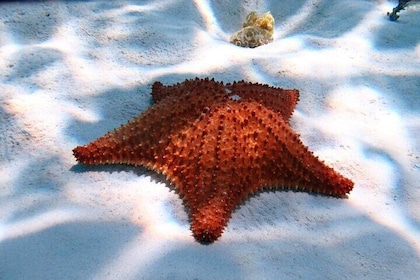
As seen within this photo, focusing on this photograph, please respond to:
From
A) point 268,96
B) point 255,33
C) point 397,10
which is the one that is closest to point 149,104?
point 268,96

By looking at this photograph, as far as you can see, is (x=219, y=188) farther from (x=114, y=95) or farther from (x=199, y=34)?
(x=199, y=34)

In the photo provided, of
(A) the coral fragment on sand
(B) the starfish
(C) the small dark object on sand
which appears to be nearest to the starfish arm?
(B) the starfish

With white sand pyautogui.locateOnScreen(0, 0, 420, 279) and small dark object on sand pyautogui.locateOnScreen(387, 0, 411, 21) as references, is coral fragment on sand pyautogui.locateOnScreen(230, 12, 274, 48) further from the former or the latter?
small dark object on sand pyautogui.locateOnScreen(387, 0, 411, 21)

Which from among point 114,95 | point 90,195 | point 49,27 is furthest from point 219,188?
point 49,27

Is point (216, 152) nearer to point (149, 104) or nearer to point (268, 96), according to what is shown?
point (268, 96)

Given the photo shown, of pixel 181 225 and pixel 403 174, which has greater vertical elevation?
pixel 403 174

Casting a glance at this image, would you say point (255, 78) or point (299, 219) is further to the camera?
point (255, 78)

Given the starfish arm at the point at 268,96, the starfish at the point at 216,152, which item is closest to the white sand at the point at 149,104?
the starfish at the point at 216,152
